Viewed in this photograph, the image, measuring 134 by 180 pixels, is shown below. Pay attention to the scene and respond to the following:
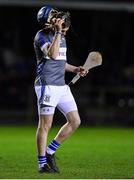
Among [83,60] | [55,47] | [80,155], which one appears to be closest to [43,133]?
[55,47]

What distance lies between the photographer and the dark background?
25.9 metres

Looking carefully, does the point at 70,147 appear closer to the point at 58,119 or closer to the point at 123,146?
the point at 123,146

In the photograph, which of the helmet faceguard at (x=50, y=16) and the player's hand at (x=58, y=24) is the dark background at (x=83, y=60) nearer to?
the helmet faceguard at (x=50, y=16)

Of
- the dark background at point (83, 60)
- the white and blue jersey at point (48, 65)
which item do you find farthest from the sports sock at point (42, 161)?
the dark background at point (83, 60)

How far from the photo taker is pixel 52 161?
1234 cm

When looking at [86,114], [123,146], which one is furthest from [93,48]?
[123,146]

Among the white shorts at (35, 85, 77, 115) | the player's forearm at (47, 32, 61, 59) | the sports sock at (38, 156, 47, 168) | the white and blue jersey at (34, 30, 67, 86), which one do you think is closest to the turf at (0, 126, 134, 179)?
the sports sock at (38, 156, 47, 168)

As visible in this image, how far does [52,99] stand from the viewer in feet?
40.2

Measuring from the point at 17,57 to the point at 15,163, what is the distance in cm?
1452

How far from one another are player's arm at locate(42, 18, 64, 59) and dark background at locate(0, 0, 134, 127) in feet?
40.2

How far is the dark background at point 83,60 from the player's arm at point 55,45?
12260 millimetres

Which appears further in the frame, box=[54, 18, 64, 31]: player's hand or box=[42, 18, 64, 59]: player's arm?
box=[54, 18, 64, 31]: player's hand

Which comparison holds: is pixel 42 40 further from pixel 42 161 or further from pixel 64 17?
pixel 42 161

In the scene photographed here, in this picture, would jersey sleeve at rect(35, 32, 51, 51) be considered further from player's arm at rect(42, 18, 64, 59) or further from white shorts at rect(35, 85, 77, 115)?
white shorts at rect(35, 85, 77, 115)
